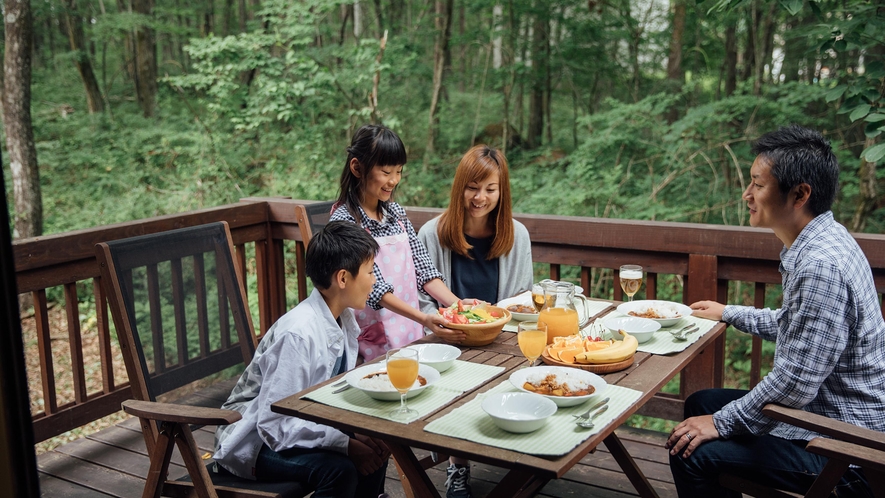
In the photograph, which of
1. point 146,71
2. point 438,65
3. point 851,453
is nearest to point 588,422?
point 851,453

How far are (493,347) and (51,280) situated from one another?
75.4 inches

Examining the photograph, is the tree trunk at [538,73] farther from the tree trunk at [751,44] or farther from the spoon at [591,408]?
the spoon at [591,408]

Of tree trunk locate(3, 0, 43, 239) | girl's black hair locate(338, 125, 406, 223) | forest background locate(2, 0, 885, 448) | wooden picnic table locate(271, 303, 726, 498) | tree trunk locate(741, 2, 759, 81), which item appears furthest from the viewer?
tree trunk locate(741, 2, 759, 81)

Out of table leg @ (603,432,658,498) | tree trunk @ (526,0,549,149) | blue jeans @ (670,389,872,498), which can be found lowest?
table leg @ (603,432,658,498)

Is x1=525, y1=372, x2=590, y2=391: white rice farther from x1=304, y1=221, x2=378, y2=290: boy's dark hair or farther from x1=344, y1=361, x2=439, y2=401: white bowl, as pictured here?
x1=304, y1=221, x2=378, y2=290: boy's dark hair

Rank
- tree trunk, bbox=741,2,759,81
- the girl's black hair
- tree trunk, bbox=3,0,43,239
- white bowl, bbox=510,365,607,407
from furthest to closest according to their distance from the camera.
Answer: tree trunk, bbox=741,2,759,81 → tree trunk, bbox=3,0,43,239 → the girl's black hair → white bowl, bbox=510,365,607,407

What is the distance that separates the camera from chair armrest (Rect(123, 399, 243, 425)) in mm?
1840

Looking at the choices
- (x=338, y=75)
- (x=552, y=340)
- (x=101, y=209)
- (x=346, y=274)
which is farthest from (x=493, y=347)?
(x=101, y=209)

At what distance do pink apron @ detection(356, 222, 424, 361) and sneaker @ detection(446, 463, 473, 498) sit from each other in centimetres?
52

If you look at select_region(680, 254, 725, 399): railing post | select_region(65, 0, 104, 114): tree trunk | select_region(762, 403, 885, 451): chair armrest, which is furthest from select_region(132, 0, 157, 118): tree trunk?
select_region(762, 403, 885, 451): chair armrest

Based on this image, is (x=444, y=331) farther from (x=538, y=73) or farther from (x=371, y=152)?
(x=538, y=73)

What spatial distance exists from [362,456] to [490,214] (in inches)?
51.4

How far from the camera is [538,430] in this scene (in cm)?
160

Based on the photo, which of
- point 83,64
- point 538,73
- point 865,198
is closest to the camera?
point 865,198
